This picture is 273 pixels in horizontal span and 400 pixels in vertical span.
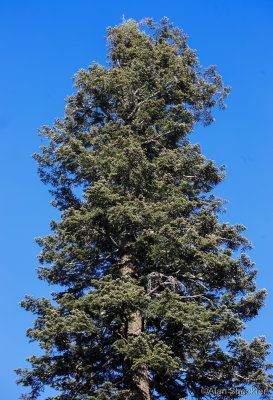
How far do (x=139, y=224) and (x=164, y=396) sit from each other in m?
4.82

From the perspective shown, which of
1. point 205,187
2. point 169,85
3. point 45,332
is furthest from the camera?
point 169,85

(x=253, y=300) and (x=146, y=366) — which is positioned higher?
(x=253, y=300)

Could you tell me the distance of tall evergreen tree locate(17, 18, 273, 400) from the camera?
10500mm

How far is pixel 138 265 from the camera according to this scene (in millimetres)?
13266

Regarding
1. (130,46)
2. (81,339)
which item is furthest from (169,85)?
(81,339)

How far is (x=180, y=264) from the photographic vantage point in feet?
40.4

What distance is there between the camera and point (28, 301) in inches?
484

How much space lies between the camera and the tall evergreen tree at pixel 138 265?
1050cm

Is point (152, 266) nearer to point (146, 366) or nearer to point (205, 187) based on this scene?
point (146, 366)

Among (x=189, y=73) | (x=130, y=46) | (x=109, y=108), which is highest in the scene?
(x=130, y=46)

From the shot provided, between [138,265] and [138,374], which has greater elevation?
[138,265]

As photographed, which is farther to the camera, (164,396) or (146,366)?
(164,396)

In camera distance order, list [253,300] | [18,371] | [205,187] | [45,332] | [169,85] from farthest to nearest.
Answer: [169,85] → [205,187] → [253,300] → [18,371] → [45,332]

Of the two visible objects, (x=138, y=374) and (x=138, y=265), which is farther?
(x=138, y=265)
